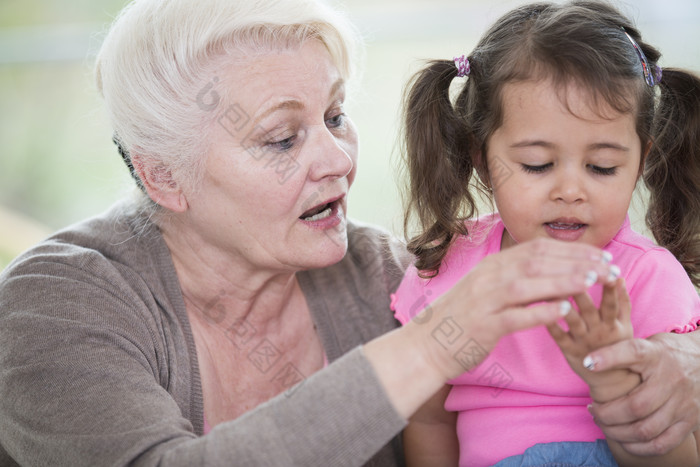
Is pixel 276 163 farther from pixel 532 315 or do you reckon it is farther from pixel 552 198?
pixel 532 315

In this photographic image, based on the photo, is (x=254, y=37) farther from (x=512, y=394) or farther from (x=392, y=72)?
(x=392, y=72)

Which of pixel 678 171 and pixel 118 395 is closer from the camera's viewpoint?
pixel 118 395

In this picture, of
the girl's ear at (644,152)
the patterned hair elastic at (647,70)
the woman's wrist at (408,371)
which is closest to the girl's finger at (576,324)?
the woman's wrist at (408,371)

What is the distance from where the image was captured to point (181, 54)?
172cm

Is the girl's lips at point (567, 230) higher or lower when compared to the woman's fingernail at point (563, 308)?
lower

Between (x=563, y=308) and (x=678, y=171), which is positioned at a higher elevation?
(x=563, y=308)

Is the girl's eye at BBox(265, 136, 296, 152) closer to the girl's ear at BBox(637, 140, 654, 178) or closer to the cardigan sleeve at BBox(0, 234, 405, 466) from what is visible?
the cardigan sleeve at BBox(0, 234, 405, 466)

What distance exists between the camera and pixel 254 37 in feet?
5.66

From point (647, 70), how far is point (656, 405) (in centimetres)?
68

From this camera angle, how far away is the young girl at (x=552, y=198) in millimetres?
1432

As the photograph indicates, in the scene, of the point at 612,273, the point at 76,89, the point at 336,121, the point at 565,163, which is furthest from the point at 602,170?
the point at 76,89

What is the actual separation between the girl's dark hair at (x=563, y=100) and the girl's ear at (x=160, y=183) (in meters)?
0.56

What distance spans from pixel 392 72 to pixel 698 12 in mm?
1622

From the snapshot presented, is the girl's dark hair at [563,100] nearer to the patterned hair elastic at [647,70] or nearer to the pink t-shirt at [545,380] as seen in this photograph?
the patterned hair elastic at [647,70]
